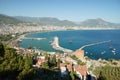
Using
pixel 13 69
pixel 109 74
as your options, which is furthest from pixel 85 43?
pixel 13 69

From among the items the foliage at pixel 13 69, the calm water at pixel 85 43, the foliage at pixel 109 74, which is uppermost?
the foliage at pixel 13 69

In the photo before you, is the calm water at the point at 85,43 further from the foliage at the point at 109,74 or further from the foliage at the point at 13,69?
the foliage at the point at 13,69

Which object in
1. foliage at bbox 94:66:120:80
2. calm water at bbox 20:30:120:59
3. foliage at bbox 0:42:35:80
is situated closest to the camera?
foliage at bbox 0:42:35:80

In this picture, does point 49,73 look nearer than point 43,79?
No

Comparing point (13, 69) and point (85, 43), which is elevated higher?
point (13, 69)

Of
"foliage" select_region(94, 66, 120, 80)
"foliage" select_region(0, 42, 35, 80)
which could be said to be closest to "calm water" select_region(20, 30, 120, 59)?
"foliage" select_region(94, 66, 120, 80)

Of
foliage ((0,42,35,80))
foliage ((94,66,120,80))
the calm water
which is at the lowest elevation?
the calm water

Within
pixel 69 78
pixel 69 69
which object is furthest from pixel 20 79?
pixel 69 69

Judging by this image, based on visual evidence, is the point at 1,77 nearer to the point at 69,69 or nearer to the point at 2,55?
the point at 2,55

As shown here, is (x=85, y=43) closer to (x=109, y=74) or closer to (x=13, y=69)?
(x=109, y=74)

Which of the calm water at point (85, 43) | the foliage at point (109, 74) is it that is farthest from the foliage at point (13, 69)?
the calm water at point (85, 43)

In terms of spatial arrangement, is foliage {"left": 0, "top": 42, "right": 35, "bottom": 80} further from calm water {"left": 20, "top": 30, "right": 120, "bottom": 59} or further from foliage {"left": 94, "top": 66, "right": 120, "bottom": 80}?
calm water {"left": 20, "top": 30, "right": 120, "bottom": 59}
